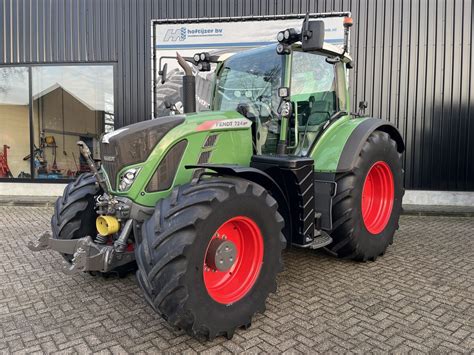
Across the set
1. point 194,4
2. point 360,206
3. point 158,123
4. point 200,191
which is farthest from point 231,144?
point 194,4

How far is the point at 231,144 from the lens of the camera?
3.83 metres

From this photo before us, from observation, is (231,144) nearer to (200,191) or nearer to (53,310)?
(200,191)

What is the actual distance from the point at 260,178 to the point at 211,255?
Answer: 0.91 meters

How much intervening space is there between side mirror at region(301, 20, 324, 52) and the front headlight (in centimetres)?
179

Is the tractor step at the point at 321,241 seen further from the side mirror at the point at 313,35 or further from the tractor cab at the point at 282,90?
the side mirror at the point at 313,35

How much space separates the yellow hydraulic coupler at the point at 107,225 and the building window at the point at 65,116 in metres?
6.18

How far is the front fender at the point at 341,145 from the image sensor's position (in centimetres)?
439

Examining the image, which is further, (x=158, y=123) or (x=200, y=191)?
(x=158, y=123)

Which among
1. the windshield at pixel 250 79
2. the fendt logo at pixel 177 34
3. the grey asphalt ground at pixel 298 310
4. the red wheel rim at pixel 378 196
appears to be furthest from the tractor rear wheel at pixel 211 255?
the fendt logo at pixel 177 34

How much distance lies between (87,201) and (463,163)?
699 cm

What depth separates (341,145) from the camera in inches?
177

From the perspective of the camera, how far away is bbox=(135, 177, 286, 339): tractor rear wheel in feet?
8.92

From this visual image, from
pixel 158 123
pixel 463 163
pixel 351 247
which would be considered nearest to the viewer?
pixel 158 123

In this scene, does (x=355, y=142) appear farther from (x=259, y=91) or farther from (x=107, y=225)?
(x=107, y=225)
